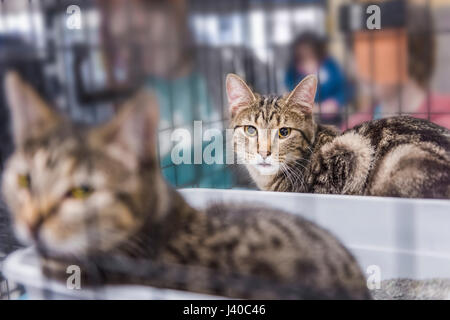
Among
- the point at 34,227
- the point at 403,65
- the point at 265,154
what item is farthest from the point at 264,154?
the point at 34,227

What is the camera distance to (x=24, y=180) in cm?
93

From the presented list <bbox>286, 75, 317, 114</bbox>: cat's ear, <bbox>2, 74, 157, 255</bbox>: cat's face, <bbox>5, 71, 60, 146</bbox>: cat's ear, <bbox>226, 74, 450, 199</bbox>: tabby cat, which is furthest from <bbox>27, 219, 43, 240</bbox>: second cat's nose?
<bbox>286, 75, 317, 114</bbox>: cat's ear

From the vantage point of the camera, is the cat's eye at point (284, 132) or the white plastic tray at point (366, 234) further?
the cat's eye at point (284, 132)

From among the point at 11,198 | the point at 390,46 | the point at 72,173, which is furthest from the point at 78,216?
the point at 390,46

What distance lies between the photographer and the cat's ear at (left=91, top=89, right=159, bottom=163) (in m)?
0.89

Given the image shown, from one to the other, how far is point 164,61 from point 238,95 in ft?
0.53

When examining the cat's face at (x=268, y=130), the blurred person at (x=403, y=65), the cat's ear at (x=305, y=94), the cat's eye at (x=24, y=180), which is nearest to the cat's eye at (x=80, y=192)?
the cat's eye at (x=24, y=180)

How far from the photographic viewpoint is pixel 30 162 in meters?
0.94

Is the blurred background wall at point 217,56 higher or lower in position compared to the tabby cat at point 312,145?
higher

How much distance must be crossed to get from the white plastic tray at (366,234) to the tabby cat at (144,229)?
0.03 meters

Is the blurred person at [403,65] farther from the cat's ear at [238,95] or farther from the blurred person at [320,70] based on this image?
the cat's ear at [238,95]

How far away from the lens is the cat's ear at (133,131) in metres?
0.89

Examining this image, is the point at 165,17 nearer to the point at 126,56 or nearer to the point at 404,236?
the point at 126,56
